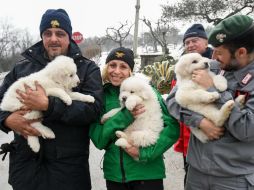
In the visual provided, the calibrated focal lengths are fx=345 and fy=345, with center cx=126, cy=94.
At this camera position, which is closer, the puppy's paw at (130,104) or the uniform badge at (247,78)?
the uniform badge at (247,78)

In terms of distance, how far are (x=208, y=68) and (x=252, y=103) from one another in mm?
619

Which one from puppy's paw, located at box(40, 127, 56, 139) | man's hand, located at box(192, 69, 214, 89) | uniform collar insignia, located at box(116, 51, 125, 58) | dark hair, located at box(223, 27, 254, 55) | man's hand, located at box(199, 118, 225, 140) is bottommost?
puppy's paw, located at box(40, 127, 56, 139)

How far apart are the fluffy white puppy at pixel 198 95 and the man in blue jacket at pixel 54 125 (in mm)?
Answer: 737

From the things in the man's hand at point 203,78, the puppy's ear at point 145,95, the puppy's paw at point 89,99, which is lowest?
the puppy's ear at point 145,95

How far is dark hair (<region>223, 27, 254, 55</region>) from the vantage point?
96.9 inches

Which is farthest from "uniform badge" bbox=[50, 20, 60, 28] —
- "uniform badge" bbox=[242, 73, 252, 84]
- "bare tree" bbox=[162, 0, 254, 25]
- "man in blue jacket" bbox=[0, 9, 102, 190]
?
"bare tree" bbox=[162, 0, 254, 25]

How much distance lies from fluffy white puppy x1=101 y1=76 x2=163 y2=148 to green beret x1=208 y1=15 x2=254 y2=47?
95 centimetres

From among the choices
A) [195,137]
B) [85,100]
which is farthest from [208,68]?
[85,100]

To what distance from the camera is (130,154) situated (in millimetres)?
3061

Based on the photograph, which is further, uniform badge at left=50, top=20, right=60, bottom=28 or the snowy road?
the snowy road

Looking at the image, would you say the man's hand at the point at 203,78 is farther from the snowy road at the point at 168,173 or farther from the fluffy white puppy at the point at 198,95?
the snowy road at the point at 168,173

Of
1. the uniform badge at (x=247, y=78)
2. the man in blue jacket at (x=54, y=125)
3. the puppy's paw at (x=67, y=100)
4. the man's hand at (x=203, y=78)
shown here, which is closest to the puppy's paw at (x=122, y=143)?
the man in blue jacket at (x=54, y=125)

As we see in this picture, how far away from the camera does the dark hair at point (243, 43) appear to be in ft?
8.07

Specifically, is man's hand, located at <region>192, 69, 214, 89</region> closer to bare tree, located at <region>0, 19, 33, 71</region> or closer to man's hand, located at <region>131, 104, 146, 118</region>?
man's hand, located at <region>131, 104, 146, 118</region>
